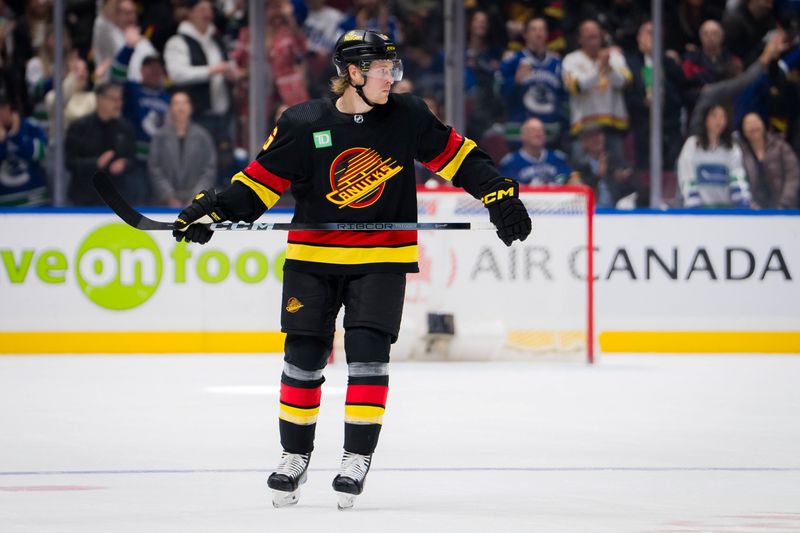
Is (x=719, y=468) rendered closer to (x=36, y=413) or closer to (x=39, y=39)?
(x=36, y=413)

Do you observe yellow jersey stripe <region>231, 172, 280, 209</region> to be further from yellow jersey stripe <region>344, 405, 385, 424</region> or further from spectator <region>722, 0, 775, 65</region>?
spectator <region>722, 0, 775, 65</region>

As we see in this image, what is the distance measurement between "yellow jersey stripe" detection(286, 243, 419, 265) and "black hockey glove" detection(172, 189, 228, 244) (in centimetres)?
21

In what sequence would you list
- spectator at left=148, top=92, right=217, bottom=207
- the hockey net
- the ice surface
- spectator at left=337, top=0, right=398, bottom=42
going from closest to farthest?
1. the ice surface
2. the hockey net
3. spectator at left=148, top=92, right=217, bottom=207
4. spectator at left=337, top=0, right=398, bottom=42

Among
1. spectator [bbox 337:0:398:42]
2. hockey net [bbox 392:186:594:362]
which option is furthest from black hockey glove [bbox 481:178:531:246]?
spectator [bbox 337:0:398:42]

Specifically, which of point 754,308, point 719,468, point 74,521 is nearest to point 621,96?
point 754,308

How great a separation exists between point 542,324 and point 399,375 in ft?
4.09

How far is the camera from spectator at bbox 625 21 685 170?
10.3 m

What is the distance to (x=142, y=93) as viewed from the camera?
1026 cm

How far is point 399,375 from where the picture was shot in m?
8.14

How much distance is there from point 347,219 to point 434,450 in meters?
1.28

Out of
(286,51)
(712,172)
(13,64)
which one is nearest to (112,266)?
(13,64)

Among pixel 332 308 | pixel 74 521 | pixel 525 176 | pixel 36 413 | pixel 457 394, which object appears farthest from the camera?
pixel 525 176

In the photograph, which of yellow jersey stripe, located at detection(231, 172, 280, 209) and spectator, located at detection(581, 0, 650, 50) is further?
spectator, located at detection(581, 0, 650, 50)

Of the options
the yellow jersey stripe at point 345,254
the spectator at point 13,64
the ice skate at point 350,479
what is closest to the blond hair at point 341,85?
the yellow jersey stripe at point 345,254
